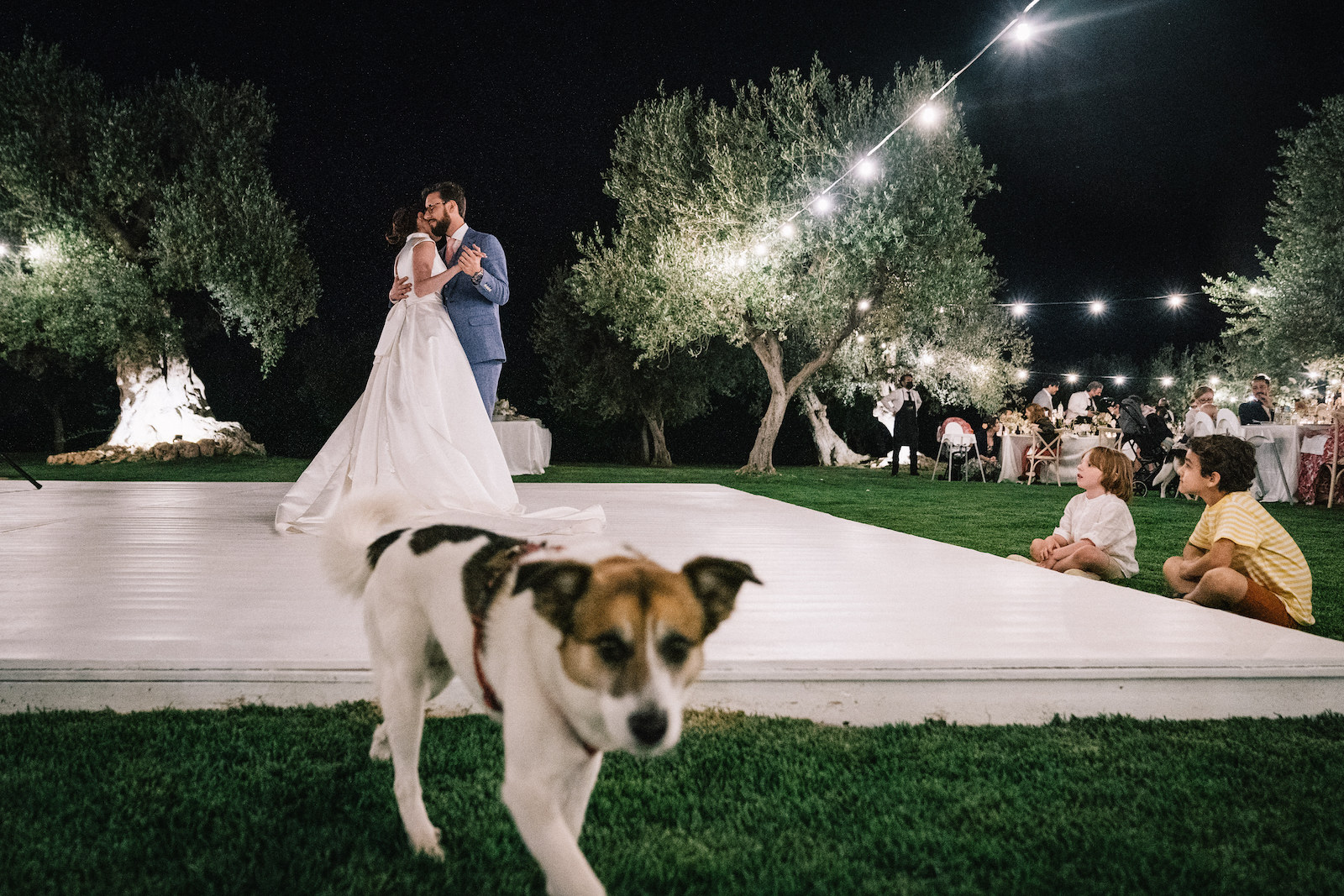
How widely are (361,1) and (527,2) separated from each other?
3.04 metres

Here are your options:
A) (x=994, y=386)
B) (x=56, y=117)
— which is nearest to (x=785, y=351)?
(x=994, y=386)

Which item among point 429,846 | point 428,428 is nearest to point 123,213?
point 428,428

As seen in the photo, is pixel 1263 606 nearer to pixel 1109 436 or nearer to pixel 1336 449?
pixel 1336 449

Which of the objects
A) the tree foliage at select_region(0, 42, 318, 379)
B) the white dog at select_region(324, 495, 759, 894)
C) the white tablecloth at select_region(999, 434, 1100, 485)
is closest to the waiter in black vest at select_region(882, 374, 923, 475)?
the white tablecloth at select_region(999, 434, 1100, 485)

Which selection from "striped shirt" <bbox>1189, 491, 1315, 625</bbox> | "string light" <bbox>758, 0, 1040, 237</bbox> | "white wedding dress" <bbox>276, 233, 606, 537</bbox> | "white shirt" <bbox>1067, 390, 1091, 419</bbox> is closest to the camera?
"striped shirt" <bbox>1189, 491, 1315, 625</bbox>

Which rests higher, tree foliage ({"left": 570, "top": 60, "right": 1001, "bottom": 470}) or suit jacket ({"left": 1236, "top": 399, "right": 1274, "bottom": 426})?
tree foliage ({"left": 570, "top": 60, "right": 1001, "bottom": 470})

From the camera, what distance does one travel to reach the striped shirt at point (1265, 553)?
3139 millimetres

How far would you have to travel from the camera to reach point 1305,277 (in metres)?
14.7

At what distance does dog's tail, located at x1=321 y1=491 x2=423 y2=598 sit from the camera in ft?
5.05

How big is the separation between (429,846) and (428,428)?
11.4ft

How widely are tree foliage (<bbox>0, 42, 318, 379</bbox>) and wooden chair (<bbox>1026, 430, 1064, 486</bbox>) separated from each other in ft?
46.9

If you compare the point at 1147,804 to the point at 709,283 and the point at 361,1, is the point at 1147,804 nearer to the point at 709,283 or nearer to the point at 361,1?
the point at 709,283

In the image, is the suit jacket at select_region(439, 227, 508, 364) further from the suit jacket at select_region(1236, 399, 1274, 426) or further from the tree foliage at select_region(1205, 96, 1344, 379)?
the tree foliage at select_region(1205, 96, 1344, 379)

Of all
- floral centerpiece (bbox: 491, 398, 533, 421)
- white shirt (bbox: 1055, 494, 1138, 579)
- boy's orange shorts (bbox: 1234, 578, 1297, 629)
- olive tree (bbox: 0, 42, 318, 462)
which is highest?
olive tree (bbox: 0, 42, 318, 462)
